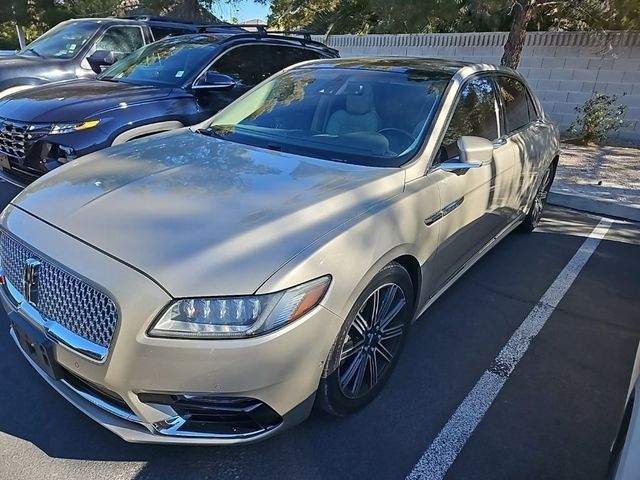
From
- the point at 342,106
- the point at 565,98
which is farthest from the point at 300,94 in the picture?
the point at 565,98

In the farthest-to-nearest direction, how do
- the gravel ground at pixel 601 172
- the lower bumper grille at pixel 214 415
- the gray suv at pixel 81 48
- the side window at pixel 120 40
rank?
the side window at pixel 120 40
the gray suv at pixel 81 48
the gravel ground at pixel 601 172
the lower bumper grille at pixel 214 415

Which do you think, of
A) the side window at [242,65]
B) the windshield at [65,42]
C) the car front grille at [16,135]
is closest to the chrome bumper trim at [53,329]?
the car front grille at [16,135]

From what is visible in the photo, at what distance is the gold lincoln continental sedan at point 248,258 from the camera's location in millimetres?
1763

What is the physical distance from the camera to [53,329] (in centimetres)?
194

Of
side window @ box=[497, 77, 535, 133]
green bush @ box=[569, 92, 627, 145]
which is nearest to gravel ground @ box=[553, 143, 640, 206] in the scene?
green bush @ box=[569, 92, 627, 145]

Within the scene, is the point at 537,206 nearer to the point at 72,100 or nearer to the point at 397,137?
the point at 397,137

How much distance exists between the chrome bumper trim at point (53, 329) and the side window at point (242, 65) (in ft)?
12.4

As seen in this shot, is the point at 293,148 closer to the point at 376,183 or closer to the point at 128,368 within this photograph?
the point at 376,183

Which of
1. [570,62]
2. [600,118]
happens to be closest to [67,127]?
[600,118]

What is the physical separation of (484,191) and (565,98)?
7789 mm

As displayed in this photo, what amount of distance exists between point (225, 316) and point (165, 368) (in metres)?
0.29

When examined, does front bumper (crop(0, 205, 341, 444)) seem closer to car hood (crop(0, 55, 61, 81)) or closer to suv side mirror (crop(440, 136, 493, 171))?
suv side mirror (crop(440, 136, 493, 171))

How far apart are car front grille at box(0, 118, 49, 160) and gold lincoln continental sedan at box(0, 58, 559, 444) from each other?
5.56 ft

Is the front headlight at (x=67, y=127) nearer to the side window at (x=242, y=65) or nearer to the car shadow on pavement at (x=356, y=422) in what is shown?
the side window at (x=242, y=65)
